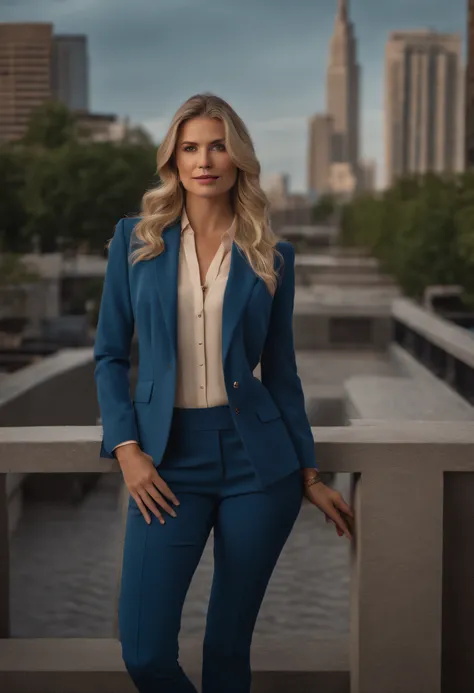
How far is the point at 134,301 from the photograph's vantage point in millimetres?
2928

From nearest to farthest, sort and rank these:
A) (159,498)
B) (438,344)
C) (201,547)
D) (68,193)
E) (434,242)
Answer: (159,498) → (201,547) → (438,344) → (434,242) → (68,193)

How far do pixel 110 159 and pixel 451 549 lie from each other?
151ft

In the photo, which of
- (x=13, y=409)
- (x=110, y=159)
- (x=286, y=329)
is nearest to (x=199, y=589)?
(x=13, y=409)

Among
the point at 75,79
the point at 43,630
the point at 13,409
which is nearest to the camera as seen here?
the point at 43,630

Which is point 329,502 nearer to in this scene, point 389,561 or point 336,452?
point 336,452

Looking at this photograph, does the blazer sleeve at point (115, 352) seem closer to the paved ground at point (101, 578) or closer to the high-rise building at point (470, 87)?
the paved ground at point (101, 578)

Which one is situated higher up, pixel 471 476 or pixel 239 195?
pixel 239 195

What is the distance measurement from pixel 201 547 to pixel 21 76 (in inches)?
5085

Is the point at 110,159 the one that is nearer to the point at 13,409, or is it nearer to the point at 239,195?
the point at 13,409

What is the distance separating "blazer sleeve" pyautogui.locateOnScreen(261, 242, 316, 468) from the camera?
9.95ft

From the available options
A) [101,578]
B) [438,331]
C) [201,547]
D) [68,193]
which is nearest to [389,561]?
[201,547]

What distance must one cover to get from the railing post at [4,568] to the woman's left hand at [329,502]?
114 cm

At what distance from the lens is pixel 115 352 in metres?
2.93

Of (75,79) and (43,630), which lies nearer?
(43,630)
